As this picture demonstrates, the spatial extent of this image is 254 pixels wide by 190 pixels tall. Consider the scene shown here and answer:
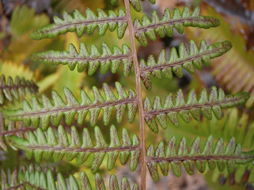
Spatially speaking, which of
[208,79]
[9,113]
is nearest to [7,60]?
[208,79]

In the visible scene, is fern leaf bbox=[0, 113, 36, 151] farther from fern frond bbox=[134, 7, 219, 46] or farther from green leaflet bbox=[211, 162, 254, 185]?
green leaflet bbox=[211, 162, 254, 185]

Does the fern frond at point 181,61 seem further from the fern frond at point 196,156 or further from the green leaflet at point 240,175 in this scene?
the green leaflet at point 240,175

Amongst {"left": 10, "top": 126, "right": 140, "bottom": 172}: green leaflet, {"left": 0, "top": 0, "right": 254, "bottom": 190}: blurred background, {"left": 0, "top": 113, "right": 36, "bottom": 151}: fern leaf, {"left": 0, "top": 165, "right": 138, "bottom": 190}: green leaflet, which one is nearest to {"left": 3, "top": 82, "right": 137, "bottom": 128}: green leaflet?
{"left": 10, "top": 126, "right": 140, "bottom": 172}: green leaflet

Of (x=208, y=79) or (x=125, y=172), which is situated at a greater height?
(x=208, y=79)

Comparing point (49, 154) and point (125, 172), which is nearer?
point (49, 154)

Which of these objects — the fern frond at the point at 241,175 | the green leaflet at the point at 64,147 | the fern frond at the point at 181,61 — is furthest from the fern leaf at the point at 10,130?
the fern frond at the point at 241,175

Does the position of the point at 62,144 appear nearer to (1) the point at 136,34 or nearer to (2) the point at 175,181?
(1) the point at 136,34
